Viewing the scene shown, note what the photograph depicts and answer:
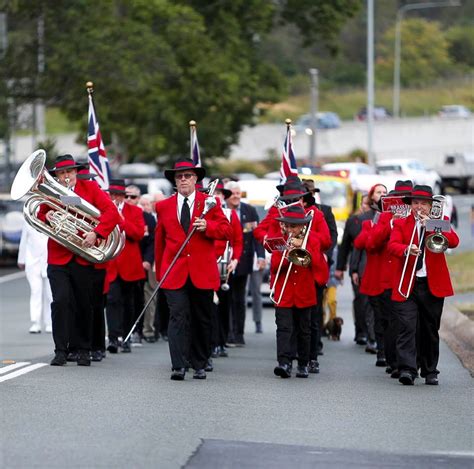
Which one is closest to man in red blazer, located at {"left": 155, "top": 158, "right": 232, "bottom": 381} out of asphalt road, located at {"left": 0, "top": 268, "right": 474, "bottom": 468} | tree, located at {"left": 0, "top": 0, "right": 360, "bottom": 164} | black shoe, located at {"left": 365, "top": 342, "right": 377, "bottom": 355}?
asphalt road, located at {"left": 0, "top": 268, "right": 474, "bottom": 468}

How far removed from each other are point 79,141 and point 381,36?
61.0 m

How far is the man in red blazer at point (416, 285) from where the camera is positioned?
14625mm

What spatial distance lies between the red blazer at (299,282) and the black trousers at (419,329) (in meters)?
0.88

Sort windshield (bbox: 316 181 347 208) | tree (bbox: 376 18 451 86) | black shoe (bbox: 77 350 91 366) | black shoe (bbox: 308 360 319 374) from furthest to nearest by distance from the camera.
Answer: tree (bbox: 376 18 451 86), windshield (bbox: 316 181 347 208), black shoe (bbox: 308 360 319 374), black shoe (bbox: 77 350 91 366)

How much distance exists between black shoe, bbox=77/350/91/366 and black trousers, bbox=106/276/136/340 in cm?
203

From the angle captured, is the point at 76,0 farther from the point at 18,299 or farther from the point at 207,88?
the point at 18,299

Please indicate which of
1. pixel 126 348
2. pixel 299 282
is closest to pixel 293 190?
pixel 299 282

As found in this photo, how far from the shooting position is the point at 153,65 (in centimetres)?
4650

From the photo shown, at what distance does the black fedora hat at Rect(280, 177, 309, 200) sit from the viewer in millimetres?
15367

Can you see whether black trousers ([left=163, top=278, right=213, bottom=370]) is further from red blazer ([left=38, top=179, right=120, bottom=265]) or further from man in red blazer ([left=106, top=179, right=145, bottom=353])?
man in red blazer ([left=106, top=179, right=145, bottom=353])

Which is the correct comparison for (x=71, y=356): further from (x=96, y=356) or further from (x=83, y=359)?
(x=96, y=356)

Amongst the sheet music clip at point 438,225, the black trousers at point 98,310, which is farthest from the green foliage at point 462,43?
the sheet music clip at point 438,225

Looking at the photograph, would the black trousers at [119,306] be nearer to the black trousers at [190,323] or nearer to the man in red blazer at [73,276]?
A: the man in red blazer at [73,276]

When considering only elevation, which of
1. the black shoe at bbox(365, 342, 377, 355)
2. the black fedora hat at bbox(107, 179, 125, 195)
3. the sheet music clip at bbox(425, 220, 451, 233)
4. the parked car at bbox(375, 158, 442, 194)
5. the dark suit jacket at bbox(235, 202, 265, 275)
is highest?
the black fedora hat at bbox(107, 179, 125, 195)
